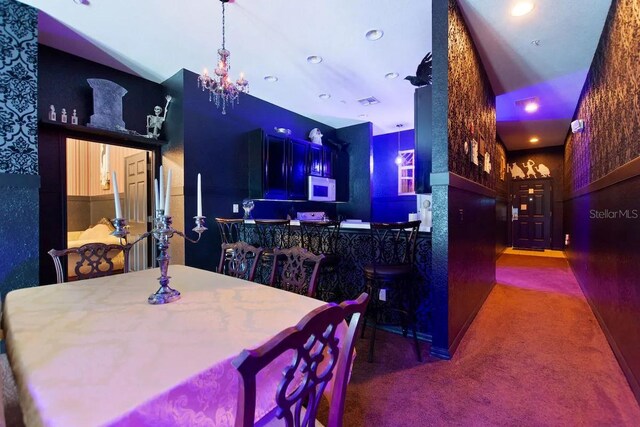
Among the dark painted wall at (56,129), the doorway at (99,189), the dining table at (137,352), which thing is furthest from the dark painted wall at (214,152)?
the dining table at (137,352)

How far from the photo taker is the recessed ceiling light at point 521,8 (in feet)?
7.93

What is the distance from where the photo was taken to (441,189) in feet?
7.39

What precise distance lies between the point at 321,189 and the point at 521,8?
12.2 feet

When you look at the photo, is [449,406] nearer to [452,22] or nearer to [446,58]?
[446,58]

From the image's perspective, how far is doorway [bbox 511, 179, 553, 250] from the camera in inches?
301

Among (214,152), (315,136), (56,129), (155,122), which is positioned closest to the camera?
(56,129)

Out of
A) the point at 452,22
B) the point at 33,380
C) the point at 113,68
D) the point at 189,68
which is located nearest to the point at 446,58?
the point at 452,22

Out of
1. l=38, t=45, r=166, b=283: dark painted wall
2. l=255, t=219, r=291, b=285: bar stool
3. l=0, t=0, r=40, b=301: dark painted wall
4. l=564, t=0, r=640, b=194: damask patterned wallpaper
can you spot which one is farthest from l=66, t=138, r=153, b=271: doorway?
l=564, t=0, r=640, b=194: damask patterned wallpaper

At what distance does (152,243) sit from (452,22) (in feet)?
13.4

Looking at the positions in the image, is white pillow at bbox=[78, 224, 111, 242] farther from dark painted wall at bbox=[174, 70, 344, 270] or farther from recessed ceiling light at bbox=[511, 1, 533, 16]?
recessed ceiling light at bbox=[511, 1, 533, 16]

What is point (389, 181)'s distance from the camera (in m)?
6.77

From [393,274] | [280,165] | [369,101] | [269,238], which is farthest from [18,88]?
[369,101]

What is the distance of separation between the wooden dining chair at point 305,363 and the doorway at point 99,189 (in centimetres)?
424

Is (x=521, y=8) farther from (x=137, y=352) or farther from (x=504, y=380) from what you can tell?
(x=137, y=352)
